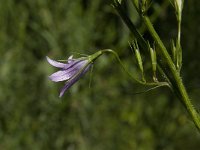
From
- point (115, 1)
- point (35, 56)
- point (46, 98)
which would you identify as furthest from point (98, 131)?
point (115, 1)

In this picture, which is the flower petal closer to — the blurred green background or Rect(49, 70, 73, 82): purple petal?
Rect(49, 70, 73, 82): purple petal

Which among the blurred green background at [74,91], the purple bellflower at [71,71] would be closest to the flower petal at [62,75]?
the purple bellflower at [71,71]

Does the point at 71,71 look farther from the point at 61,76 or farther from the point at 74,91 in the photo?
the point at 74,91

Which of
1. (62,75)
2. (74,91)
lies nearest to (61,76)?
(62,75)

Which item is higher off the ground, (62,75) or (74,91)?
(62,75)

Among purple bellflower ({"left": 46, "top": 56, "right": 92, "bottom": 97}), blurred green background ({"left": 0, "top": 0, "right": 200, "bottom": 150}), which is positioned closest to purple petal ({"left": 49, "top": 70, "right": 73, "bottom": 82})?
purple bellflower ({"left": 46, "top": 56, "right": 92, "bottom": 97})

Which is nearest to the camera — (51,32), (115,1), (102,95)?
(115,1)

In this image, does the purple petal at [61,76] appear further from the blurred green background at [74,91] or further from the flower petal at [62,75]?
the blurred green background at [74,91]

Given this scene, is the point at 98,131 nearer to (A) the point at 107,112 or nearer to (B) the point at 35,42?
(A) the point at 107,112
